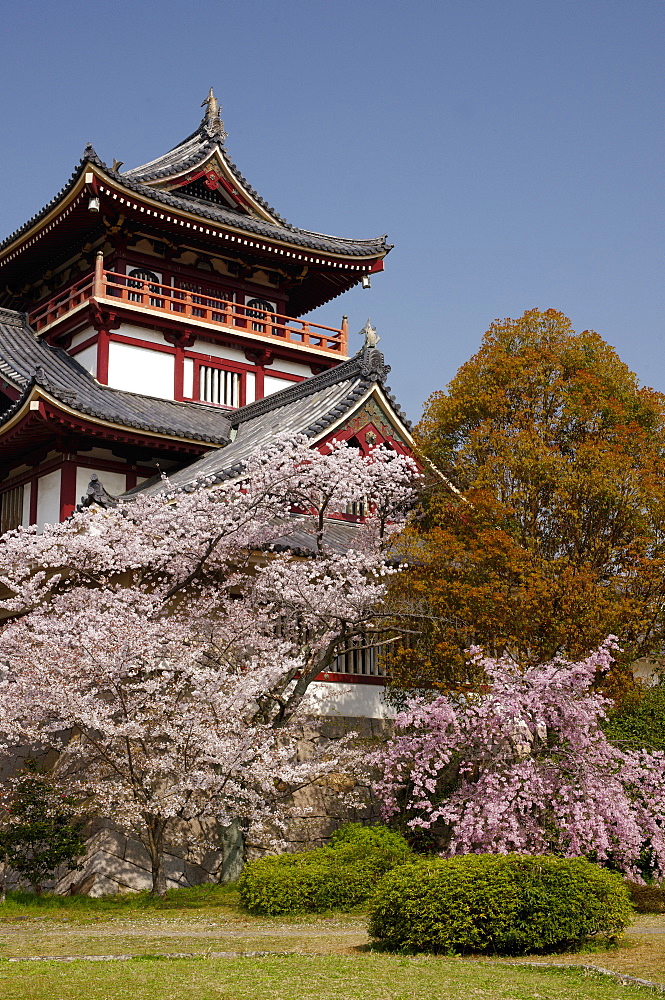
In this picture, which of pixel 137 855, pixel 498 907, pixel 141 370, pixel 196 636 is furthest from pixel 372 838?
pixel 141 370

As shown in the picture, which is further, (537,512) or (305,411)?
(305,411)

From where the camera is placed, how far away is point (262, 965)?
1086cm

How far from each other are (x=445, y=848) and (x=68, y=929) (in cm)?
668

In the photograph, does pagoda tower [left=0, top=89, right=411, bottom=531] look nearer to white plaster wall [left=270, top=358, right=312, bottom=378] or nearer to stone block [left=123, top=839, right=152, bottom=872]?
white plaster wall [left=270, top=358, right=312, bottom=378]

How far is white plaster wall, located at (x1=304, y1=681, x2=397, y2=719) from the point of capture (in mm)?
21219

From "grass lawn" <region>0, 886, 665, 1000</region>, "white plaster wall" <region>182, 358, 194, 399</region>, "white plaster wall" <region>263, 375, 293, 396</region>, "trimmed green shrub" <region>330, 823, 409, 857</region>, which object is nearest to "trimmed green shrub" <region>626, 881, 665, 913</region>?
"grass lawn" <region>0, 886, 665, 1000</region>

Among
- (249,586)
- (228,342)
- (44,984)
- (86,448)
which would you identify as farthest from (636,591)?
(228,342)

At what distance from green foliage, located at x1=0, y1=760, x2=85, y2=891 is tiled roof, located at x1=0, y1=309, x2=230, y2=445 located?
8.73m

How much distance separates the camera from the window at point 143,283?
96.1ft

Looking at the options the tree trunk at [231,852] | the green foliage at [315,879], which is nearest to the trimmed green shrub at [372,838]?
the green foliage at [315,879]

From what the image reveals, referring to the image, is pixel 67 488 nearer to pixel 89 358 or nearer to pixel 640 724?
pixel 89 358

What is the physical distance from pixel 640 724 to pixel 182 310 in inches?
687

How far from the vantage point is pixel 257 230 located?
100ft

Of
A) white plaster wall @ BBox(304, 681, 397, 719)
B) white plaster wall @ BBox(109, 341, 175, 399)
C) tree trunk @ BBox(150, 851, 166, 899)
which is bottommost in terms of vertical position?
tree trunk @ BBox(150, 851, 166, 899)
